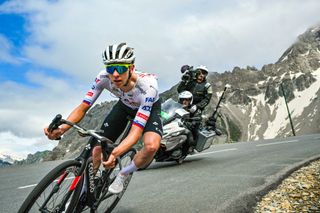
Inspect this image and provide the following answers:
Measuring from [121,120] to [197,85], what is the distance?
5693 millimetres

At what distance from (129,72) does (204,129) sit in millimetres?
5873

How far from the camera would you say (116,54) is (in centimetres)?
388

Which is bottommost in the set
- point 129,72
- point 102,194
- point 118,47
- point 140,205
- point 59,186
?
point 140,205

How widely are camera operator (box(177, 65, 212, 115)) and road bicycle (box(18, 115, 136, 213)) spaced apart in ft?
19.9

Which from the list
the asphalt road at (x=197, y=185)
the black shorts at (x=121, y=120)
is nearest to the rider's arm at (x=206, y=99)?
the asphalt road at (x=197, y=185)

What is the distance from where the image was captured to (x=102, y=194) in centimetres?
427

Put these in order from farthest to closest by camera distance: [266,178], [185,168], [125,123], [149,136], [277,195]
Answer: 1. [185,168]
2. [266,178]
3. [277,195]
4. [125,123]
5. [149,136]

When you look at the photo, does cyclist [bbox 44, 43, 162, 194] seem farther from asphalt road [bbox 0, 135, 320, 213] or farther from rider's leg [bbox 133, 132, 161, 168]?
asphalt road [bbox 0, 135, 320, 213]

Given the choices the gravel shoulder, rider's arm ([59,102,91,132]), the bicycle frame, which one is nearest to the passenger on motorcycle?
the gravel shoulder

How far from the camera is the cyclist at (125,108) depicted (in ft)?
12.8

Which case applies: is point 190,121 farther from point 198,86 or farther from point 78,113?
point 78,113

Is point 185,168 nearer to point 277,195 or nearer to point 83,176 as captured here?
point 277,195

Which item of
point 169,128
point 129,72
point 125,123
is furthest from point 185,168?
point 129,72

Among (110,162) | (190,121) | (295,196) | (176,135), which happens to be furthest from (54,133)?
(190,121)
